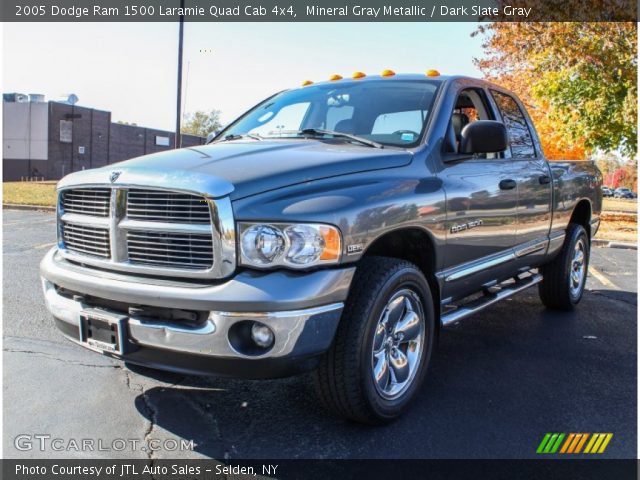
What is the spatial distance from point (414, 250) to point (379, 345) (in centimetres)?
72

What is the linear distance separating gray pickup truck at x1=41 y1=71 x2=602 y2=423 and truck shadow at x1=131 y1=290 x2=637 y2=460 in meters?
0.23

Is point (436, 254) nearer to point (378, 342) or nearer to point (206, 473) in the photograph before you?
point (378, 342)

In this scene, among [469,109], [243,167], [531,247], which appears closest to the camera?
[243,167]

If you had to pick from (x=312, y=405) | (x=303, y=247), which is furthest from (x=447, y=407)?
(x=303, y=247)

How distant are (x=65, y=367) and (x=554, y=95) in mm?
14834

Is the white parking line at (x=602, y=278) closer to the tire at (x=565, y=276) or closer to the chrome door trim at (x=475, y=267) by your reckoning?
the tire at (x=565, y=276)

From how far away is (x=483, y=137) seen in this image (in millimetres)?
3730

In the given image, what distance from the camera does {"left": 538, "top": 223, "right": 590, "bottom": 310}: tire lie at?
5824 millimetres

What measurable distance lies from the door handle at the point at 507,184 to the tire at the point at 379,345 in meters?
1.32

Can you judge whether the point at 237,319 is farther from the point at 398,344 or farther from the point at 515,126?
the point at 515,126

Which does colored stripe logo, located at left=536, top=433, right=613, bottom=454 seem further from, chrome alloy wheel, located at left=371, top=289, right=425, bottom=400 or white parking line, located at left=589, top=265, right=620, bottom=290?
white parking line, located at left=589, top=265, right=620, bottom=290

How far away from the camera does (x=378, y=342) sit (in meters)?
3.18

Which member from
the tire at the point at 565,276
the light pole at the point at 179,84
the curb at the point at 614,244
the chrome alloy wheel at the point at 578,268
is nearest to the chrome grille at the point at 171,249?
the tire at the point at 565,276

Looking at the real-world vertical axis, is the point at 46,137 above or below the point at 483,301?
above
